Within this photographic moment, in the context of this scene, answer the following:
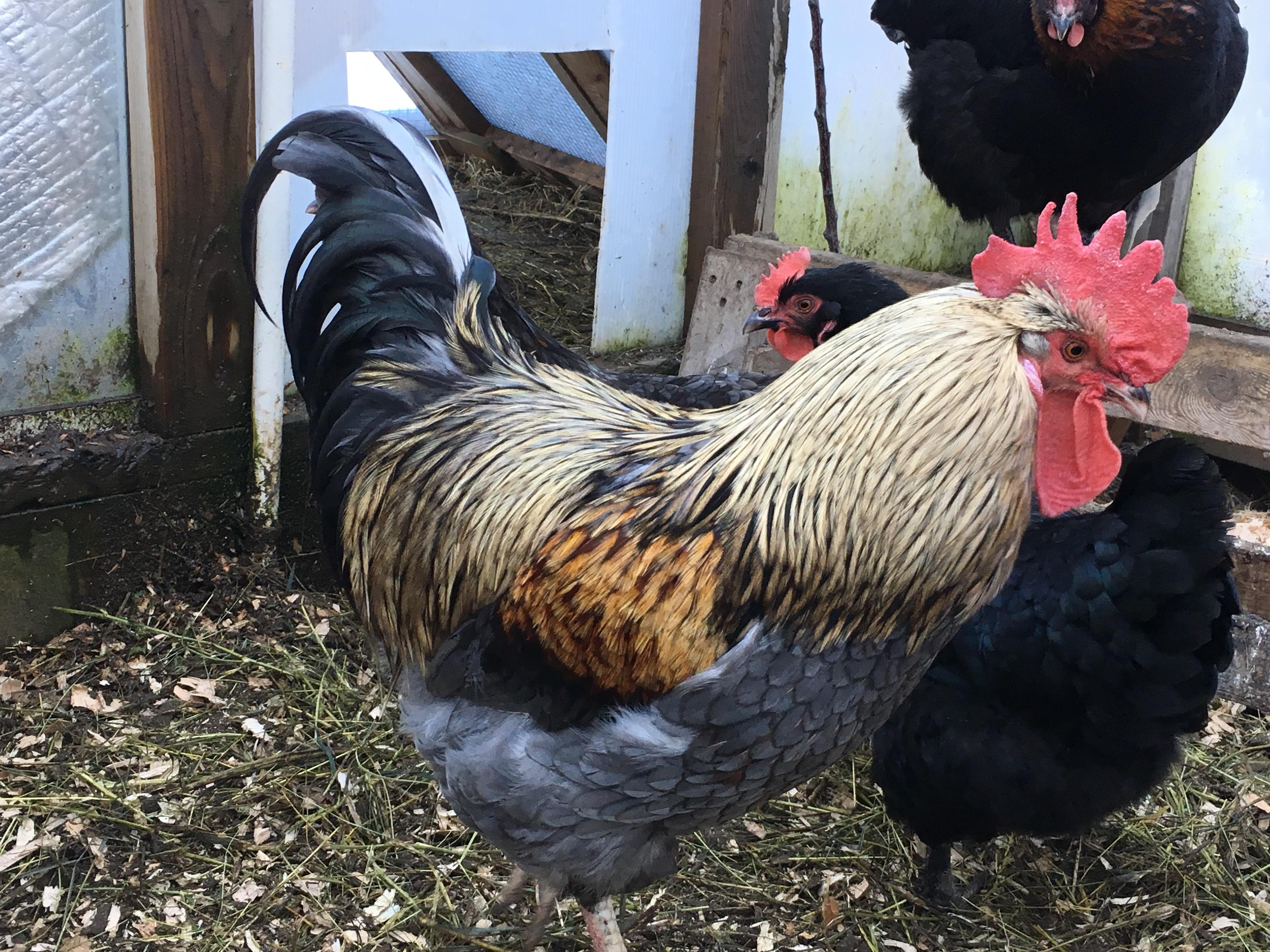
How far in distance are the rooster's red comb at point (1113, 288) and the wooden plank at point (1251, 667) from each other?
1.87 m

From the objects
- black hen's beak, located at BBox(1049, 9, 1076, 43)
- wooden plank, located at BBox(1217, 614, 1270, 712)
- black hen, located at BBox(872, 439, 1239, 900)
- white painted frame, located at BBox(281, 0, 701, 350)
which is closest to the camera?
black hen, located at BBox(872, 439, 1239, 900)

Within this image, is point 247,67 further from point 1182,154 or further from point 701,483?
point 1182,154

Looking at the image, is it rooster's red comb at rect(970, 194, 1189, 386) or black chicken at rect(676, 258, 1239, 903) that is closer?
Result: rooster's red comb at rect(970, 194, 1189, 386)

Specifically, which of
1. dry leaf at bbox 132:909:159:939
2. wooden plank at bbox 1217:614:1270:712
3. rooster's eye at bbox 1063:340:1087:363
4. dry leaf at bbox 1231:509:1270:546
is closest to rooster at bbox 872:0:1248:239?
dry leaf at bbox 1231:509:1270:546

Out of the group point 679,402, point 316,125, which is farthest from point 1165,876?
point 316,125

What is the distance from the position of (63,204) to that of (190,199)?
39 centimetres

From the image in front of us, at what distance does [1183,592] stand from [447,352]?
175 cm

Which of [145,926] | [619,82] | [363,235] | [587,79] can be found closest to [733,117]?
[619,82]

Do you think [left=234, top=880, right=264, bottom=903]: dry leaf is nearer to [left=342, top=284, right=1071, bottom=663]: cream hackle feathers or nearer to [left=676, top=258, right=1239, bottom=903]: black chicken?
[left=342, top=284, right=1071, bottom=663]: cream hackle feathers

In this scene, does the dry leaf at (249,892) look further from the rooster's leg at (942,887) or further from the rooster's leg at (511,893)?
the rooster's leg at (942,887)

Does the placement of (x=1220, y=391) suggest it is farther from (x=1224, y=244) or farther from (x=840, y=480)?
(x=840, y=480)

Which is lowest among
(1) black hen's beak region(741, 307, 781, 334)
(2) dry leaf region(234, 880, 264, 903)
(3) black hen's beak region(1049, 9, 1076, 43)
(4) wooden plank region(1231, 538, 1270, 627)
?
(2) dry leaf region(234, 880, 264, 903)

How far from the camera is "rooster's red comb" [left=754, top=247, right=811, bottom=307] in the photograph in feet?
11.5

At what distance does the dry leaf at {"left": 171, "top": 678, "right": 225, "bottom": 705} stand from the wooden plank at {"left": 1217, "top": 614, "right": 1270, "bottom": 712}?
3219mm
